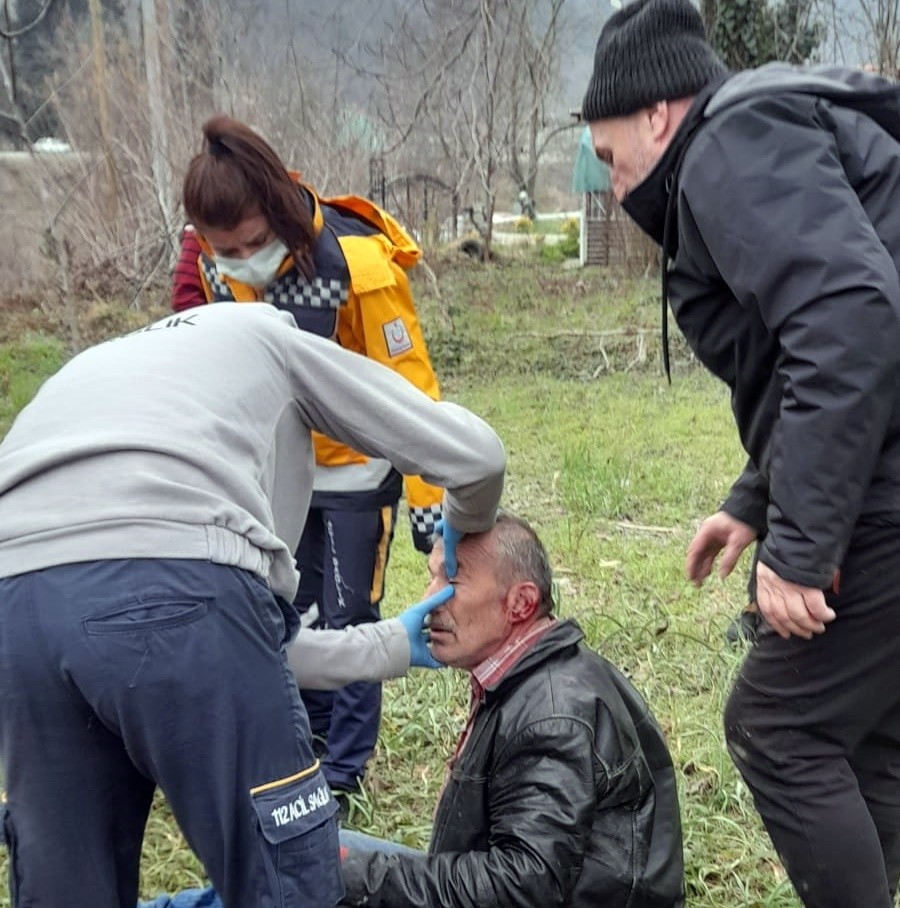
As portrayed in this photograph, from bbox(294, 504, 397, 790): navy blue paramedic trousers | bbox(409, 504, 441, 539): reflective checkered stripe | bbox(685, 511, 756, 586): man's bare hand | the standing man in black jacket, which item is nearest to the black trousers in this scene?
the standing man in black jacket

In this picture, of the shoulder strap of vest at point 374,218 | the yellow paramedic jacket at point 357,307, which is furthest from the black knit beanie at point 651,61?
the shoulder strap of vest at point 374,218

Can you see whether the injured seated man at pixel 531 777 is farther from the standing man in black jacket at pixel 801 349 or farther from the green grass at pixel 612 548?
the green grass at pixel 612 548

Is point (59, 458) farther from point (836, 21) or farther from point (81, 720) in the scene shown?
point (836, 21)

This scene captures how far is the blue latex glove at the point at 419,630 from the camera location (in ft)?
7.18

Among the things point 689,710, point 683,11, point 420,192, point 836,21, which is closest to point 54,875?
point 683,11

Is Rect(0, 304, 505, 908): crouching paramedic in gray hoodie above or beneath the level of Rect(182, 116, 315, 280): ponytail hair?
beneath

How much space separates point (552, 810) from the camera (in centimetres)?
190

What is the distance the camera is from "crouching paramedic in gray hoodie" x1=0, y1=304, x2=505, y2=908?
158 centimetres

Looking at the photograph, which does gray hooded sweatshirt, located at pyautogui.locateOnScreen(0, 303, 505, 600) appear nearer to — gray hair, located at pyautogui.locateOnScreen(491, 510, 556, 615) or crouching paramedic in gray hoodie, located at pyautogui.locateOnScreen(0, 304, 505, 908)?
crouching paramedic in gray hoodie, located at pyautogui.locateOnScreen(0, 304, 505, 908)

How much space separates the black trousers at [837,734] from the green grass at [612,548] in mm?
649

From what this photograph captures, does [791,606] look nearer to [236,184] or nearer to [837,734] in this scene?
[837,734]

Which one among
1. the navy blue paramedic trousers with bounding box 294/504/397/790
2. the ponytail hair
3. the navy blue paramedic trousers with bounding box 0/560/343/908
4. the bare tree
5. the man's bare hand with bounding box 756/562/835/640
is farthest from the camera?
the bare tree

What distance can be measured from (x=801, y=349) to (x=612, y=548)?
3.48 metres

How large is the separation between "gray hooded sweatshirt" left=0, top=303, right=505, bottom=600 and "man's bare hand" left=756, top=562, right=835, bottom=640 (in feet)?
1.65
